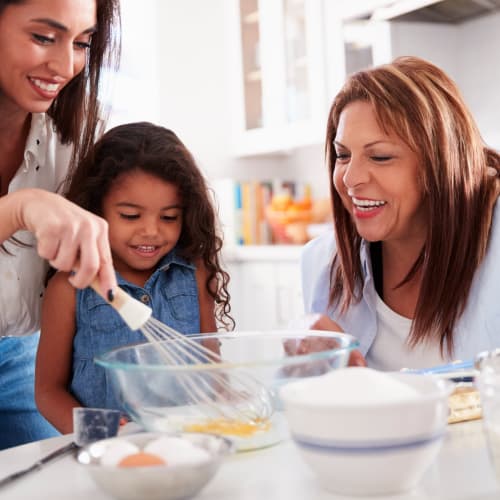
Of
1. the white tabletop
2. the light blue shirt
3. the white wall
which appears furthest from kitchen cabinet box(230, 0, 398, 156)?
the white tabletop

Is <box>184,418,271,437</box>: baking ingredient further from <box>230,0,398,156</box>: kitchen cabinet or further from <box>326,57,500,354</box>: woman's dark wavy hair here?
<box>230,0,398,156</box>: kitchen cabinet

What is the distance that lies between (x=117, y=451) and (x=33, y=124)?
947mm

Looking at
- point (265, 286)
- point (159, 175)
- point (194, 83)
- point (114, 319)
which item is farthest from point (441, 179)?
point (194, 83)

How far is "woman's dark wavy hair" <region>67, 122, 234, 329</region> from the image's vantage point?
5.07 feet

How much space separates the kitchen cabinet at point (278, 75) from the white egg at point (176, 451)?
113 inches

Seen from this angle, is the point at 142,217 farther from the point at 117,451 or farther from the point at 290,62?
the point at 290,62

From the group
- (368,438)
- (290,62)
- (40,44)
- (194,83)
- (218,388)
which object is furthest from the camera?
(194,83)

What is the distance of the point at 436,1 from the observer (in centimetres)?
250

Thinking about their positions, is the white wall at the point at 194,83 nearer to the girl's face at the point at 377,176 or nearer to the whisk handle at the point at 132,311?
the girl's face at the point at 377,176

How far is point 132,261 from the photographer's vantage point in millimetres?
1532

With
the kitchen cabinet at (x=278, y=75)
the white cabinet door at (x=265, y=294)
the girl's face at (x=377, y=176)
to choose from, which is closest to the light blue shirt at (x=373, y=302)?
Result: the girl's face at (x=377, y=176)

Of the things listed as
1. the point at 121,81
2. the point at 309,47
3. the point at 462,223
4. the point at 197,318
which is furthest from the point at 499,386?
the point at 121,81

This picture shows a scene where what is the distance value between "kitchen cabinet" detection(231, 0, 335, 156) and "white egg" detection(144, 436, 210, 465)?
288cm

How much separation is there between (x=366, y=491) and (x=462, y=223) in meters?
0.87
